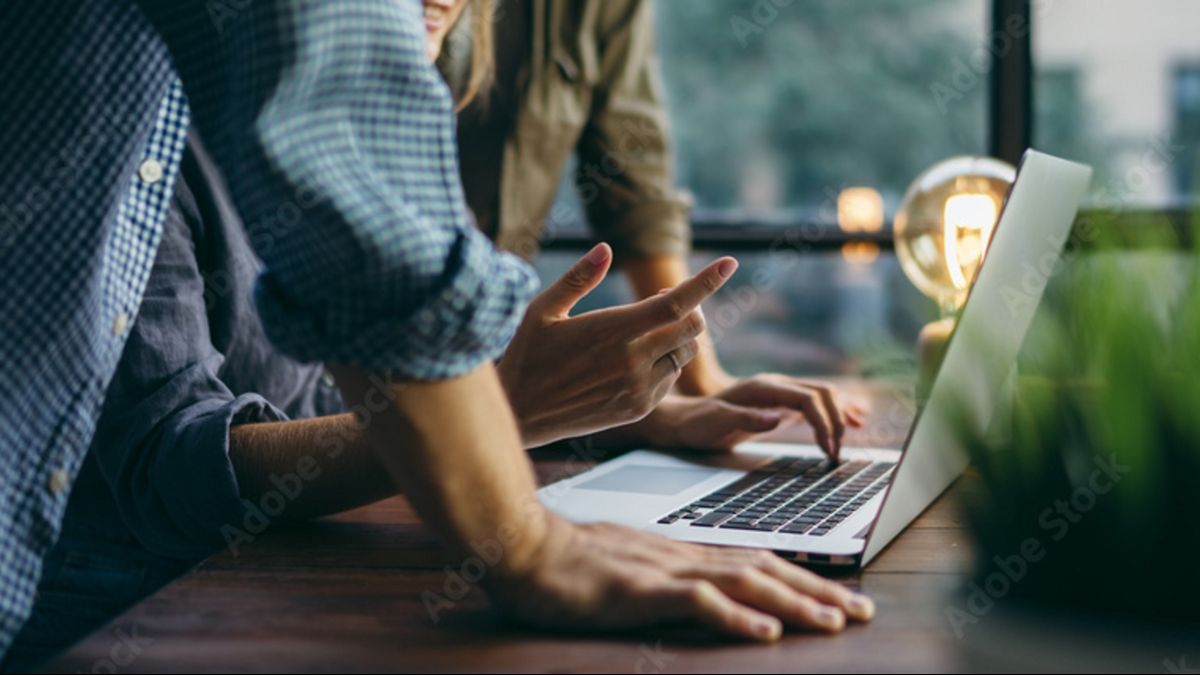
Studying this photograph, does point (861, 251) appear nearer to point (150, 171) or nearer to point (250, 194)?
point (150, 171)

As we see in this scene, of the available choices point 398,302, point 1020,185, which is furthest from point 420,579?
point 1020,185

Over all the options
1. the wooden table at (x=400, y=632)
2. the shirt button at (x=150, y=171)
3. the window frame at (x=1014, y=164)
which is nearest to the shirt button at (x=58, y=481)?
the wooden table at (x=400, y=632)

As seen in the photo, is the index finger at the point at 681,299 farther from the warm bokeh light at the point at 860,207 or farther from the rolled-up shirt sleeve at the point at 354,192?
the warm bokeh light at the point at 860,207

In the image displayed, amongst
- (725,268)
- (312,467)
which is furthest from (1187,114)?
(312,467)

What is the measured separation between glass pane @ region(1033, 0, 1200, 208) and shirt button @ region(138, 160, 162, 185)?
7.64ft

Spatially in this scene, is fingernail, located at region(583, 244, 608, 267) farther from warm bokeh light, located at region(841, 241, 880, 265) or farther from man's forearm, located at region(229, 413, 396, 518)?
warm bokeh light, located at region(841, 241, 880, 265)

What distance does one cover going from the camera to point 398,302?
59 centimetres

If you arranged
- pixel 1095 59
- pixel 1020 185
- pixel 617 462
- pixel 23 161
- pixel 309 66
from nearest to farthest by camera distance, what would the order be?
pixel 309 66
pixel 23 161
pixel 1020 185
pixel 617 462
pixel 1095 59

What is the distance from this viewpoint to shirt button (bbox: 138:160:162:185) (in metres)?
0.83

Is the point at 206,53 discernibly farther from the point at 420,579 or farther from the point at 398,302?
the point at 420,579

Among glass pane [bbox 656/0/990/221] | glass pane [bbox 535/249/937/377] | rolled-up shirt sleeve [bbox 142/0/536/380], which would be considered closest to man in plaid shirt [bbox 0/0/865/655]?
rolled-up shirt sleeve [bbox 142/0/536/380]

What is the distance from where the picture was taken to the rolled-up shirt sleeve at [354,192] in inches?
22.5

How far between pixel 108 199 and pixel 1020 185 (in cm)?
65

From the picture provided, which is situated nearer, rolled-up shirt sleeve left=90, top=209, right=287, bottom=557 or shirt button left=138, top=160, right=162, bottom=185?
shirt button left=138, top=160, right=162, bottom=185
